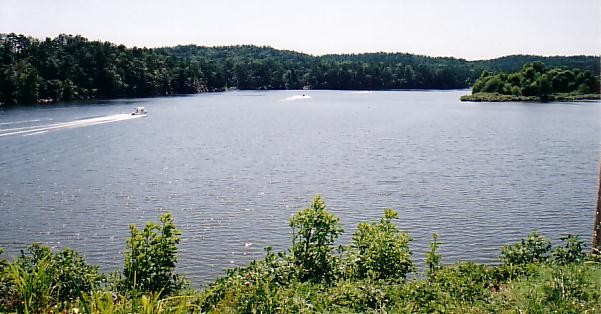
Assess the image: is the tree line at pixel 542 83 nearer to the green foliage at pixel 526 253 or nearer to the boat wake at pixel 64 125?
the boat wake at pixel 64 125

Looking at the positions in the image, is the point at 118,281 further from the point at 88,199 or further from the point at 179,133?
the point at 179,133

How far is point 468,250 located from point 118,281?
34.0ft

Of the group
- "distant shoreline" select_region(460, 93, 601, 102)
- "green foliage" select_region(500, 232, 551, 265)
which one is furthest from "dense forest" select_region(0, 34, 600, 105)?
"green foliage" select_region(500, 232, 551, 265)

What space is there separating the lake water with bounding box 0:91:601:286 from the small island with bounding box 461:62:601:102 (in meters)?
60.6

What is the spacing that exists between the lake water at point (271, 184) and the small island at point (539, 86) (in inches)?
2387

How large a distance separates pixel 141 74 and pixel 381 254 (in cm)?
11535

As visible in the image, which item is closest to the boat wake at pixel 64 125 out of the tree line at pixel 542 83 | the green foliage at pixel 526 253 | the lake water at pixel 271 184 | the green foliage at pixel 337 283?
the lake water at pixel 271 184

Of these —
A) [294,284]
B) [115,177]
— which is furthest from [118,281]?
[115,177]

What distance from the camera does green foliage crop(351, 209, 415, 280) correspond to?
10992mm

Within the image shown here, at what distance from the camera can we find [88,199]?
954 inches

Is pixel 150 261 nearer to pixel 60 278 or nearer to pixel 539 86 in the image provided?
pixel 60 278

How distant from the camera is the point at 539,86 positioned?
108m

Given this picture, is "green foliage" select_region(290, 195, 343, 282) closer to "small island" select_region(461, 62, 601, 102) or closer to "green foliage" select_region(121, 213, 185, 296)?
"green foliage" select_region(121, 213, 185, 296)

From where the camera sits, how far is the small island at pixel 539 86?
108m
